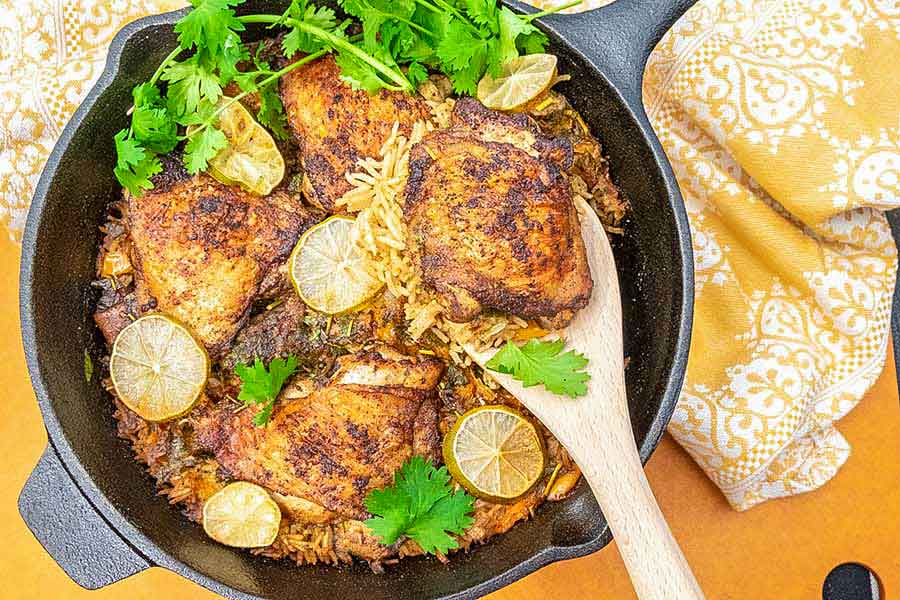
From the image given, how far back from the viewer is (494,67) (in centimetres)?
297

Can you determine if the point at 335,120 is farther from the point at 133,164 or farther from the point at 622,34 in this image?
the point at 622,34

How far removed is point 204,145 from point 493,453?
5.11 feet

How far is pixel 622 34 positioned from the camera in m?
2.89

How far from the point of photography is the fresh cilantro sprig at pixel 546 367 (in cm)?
285

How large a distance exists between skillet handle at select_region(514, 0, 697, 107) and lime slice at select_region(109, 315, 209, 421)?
1.77 metres

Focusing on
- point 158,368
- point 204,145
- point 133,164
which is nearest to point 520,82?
point 204,145

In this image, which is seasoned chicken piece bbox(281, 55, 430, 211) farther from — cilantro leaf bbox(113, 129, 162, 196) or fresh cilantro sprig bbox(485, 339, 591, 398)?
fresh cilantro sprig bbox(485, 339, 591, 398)

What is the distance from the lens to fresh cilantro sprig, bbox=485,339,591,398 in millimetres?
2848

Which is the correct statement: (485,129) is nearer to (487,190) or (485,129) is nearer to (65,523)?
(487,190)

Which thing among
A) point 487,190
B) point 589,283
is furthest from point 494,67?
point 589,283

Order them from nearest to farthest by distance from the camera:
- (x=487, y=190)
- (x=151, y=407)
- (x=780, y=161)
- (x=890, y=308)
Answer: (x=487, y=190) < (x=151, y=407) < (x=780, y=161) < (x=890, y=308)

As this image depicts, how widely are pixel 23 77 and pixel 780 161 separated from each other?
3.41m

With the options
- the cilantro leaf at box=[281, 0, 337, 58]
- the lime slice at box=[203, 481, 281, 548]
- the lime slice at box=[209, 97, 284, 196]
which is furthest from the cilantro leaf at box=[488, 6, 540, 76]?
the lime slice at box=[203, 481, 281, 548]

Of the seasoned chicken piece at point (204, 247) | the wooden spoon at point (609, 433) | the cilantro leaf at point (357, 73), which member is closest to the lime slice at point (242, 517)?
the seasoned chicken piece at point (204, 247)
